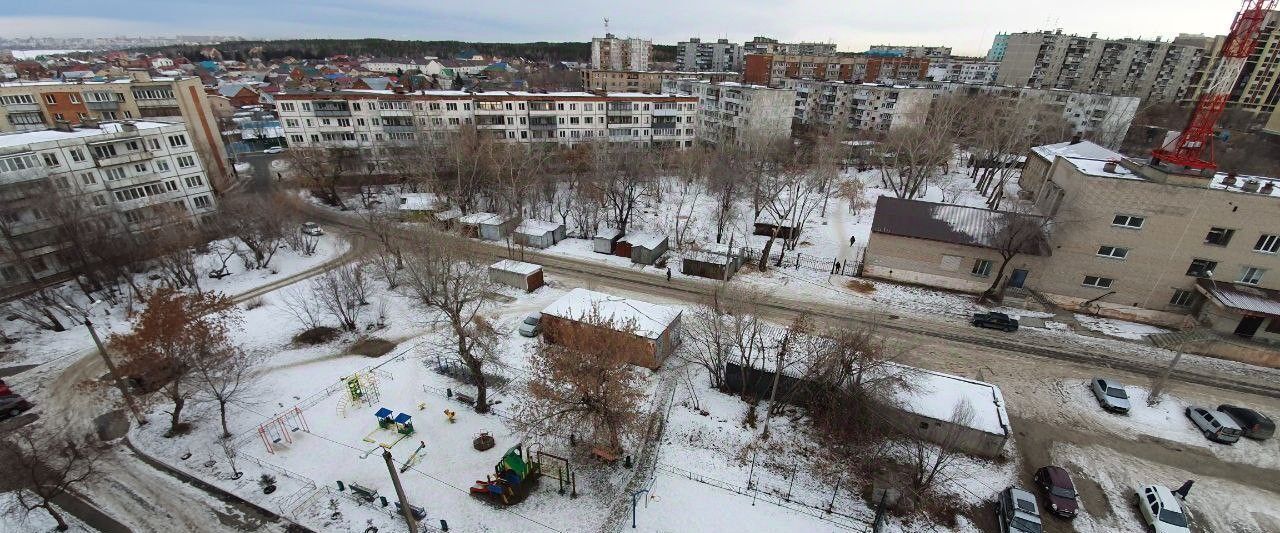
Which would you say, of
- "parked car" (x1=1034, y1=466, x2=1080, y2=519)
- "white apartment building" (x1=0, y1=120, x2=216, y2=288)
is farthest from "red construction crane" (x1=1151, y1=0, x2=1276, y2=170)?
"white apartment building" (x1=0, y1=120, x2=216, y2=288)

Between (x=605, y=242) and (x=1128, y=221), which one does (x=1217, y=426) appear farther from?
(x=605, y=242)

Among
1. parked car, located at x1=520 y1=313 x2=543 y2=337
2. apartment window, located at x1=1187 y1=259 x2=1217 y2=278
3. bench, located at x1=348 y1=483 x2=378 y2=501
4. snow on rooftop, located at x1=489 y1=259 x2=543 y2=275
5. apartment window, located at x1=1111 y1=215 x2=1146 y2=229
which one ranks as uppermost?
apartment window, located at x1=1111 y1=215 x2=1146 y2=229

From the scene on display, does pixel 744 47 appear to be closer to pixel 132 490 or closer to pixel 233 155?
pixel 233 155

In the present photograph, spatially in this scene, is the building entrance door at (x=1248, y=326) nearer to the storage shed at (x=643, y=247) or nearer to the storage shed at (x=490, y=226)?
the storage shed at (x=643, y=247)

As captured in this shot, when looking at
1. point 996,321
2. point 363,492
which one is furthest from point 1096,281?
point 363,492

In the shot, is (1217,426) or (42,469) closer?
(42,469)

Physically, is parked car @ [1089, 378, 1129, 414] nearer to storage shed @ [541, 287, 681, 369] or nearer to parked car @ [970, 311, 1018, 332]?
parked car @ [970, 311, 1018, 332]
